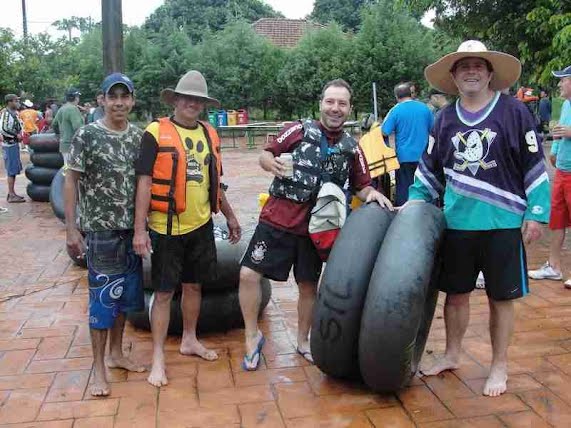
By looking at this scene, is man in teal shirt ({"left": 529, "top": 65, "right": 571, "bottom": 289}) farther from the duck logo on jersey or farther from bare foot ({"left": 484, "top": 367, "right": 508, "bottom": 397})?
the duck logo on jersey

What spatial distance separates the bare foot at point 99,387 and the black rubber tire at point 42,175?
7876 mm

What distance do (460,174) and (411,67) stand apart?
A: 895 inches

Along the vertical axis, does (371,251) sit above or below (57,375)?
above

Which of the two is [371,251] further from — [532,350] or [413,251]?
[532,350]

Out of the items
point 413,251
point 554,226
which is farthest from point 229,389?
point 554,226

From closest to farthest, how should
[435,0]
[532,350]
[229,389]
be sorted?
[229,389], [532,350], [435,0]

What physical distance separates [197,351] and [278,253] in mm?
879

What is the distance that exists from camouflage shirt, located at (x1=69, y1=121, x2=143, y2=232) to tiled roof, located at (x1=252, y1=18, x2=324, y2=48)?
35718 mm

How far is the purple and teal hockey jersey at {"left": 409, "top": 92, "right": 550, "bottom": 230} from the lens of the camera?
3.49 meters

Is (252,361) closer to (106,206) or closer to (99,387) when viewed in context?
(99,387)

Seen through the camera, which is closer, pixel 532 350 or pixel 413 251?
pixel 413 251

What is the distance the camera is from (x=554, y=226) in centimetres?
577

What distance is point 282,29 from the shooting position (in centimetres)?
3984

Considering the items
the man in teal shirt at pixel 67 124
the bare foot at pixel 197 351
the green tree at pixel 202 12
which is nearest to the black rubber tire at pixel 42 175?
the man in teal shirt at pixel 67 124
